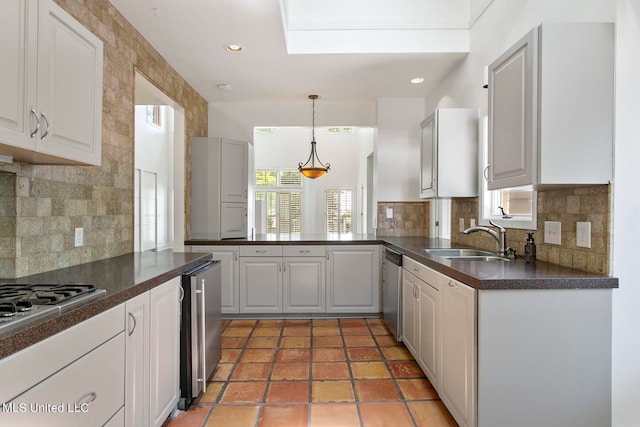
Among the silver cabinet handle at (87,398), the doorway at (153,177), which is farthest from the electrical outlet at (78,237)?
the doorway at (153,177)

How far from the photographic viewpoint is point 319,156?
10562mm

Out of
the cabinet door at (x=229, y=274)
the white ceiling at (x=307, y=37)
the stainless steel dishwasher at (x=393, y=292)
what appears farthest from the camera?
the cabinet door at (x=229, y=274)

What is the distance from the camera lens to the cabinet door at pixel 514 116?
1.72m

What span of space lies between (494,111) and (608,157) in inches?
23.6

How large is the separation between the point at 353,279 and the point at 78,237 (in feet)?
8.49

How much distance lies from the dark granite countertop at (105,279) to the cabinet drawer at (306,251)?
134cm

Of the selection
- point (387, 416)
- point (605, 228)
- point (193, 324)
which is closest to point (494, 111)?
point (605, 228)

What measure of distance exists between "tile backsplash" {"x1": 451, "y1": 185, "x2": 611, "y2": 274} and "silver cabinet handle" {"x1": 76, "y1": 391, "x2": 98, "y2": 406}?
2167 millimetres

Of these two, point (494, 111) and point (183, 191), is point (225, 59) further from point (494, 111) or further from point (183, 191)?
point (494, 111)

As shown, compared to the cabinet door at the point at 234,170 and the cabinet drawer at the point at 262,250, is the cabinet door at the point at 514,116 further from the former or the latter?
the cabinet door at the point at 234,170

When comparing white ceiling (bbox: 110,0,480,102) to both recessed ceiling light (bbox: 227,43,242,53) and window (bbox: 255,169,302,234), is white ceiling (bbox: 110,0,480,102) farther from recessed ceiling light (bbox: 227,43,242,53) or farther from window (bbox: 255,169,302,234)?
window (bbox: 255,169,302,234)

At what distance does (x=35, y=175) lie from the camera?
1763mm

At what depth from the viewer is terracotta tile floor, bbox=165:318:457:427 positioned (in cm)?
205

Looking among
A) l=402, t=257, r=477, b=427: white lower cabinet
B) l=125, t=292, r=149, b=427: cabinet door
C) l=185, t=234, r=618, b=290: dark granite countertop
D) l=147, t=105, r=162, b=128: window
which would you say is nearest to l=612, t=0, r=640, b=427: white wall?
l=185, t=234, r=618, b=290: dark granite countertop
